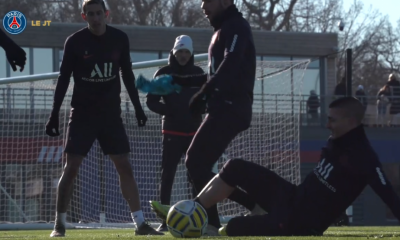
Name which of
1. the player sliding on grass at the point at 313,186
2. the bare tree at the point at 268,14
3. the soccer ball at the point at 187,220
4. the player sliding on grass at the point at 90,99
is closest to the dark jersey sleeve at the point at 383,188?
the player sliding on grass at the point at 313,186

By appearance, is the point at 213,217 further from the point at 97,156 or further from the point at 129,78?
the point at 97,156

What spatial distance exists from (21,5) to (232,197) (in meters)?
32.9

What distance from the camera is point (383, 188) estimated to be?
217 inches

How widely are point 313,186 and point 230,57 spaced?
3.50 feet

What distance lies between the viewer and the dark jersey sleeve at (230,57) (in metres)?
5.96

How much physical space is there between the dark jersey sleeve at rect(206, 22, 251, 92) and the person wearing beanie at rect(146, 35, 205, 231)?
8.04ft

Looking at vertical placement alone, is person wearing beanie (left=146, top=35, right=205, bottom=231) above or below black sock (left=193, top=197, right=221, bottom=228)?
above

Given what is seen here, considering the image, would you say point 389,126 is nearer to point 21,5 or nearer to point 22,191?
point 22,191

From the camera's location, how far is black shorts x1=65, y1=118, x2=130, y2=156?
7.07 meters

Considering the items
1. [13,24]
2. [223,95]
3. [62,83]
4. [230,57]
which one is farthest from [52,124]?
[13,24]

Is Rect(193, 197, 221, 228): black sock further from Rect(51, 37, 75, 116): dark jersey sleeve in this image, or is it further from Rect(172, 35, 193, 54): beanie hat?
Rect(172, 35, 193, 54): beanie hat

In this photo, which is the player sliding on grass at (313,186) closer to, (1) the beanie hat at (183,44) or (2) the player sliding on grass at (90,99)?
(2) the player sliding on grass at (90,99)

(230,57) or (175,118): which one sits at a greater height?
(230,57)

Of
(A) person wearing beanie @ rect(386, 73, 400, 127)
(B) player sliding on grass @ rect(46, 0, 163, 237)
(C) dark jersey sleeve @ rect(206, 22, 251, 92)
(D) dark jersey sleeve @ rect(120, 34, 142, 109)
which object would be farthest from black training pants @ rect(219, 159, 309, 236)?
(A) person wearing beanie @ rect(386, 73, 400, 127)
